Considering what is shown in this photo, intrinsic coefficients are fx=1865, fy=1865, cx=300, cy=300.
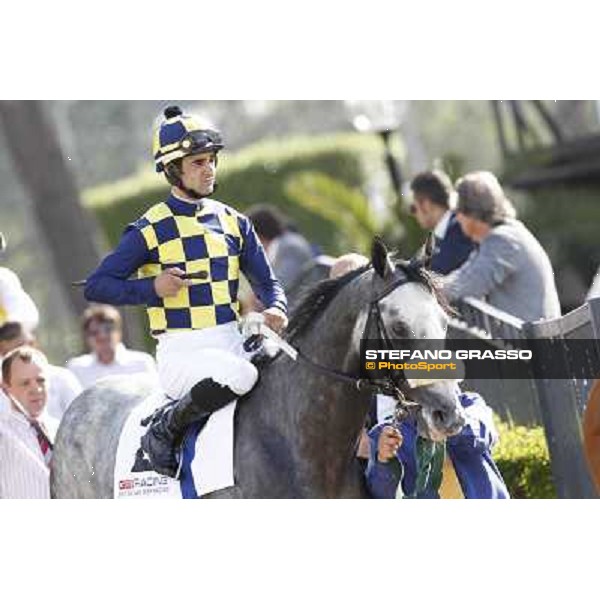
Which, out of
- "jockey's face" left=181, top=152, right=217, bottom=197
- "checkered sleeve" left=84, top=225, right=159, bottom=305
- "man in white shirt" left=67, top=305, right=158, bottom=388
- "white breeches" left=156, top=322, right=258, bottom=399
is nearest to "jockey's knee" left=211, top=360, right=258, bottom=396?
"white breeches" left=156, top=322, right=258, bottom=399

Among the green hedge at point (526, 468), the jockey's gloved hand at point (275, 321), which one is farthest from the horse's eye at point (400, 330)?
the green hedge at point (526, 468)

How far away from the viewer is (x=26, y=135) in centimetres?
1809

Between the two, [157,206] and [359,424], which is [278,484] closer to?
[359,424]

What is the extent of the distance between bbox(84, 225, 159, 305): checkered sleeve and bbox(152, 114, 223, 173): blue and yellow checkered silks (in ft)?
1.13

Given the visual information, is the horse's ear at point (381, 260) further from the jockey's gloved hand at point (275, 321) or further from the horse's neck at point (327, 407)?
the jockey's gloved hand at point (275, 321)

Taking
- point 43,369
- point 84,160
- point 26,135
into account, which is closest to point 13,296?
point 43,369

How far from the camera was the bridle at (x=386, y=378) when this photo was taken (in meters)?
7.20

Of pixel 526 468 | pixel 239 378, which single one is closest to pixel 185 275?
pixel 239 378

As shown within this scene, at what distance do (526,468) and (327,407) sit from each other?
1605 millimetres

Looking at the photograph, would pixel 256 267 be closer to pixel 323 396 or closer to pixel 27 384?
pixel 323 396

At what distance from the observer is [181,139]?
306 inches

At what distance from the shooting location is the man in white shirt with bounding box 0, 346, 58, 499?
8.92m

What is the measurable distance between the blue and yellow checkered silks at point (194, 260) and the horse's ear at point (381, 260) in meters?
0.82
